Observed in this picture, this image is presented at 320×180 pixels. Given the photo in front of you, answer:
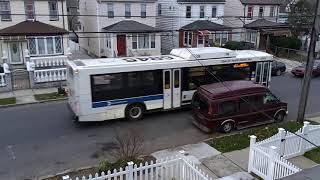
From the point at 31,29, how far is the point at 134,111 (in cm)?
1633

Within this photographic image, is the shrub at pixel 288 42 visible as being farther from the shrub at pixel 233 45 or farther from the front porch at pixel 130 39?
the front porch at pixel 130 39

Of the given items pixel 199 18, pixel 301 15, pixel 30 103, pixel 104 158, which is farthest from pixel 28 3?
pixel 301 15

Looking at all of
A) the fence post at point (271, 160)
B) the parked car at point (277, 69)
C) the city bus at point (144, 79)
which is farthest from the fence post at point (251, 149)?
the parked car at point (277, 69)

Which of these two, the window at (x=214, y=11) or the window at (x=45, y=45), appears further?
the window at (x=214, y=11)

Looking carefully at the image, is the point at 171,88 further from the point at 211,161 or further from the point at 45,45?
the point at 45,45

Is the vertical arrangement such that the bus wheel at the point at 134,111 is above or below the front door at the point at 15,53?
below

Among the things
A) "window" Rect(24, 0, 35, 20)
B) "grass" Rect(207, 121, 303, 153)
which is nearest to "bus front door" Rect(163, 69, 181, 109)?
"grass" Rect(207, 121, 303, 153)

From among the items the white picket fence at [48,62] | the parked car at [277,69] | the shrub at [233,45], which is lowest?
the parked car at [277,69]

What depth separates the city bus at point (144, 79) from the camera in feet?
50.0

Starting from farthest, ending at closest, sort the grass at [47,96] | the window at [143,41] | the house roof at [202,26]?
the house roof at [202,26], the window at [143,41], the grass at [47,96]

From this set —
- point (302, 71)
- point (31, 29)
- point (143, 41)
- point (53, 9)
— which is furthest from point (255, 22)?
point (31, 29)

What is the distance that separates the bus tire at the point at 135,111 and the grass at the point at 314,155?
301 inches

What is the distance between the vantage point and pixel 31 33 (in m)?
28.1

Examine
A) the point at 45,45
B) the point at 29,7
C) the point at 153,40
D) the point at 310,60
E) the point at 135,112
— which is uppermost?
the point at 29,7
